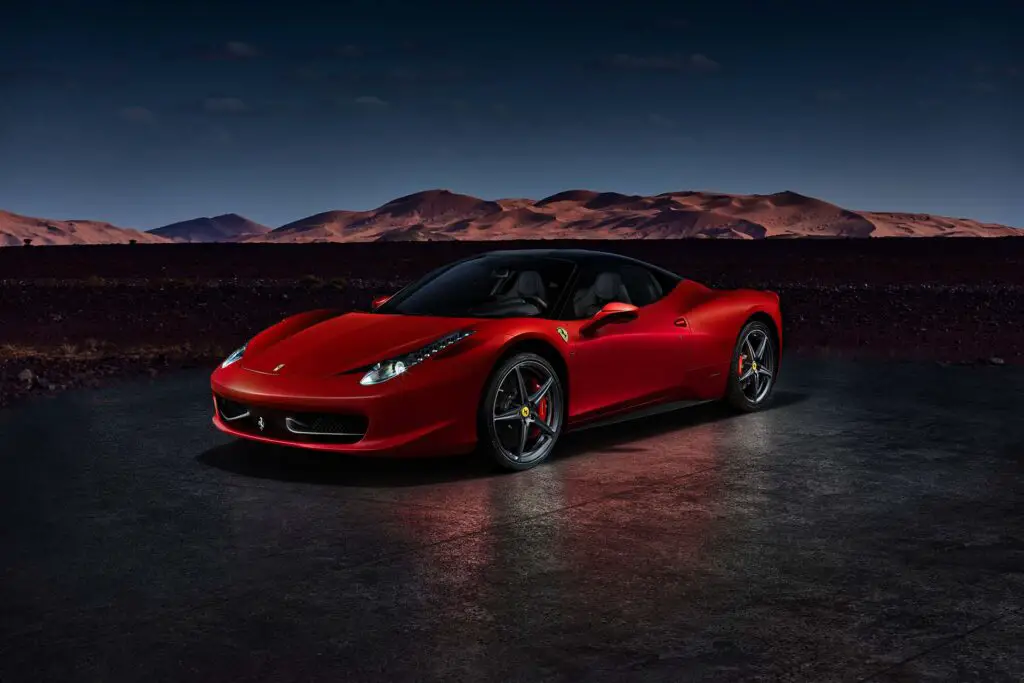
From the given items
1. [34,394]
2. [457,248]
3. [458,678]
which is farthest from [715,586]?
[457,248]

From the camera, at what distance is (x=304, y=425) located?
746 cm

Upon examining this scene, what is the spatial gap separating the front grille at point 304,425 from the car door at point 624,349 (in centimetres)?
153

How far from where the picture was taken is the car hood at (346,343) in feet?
24.8

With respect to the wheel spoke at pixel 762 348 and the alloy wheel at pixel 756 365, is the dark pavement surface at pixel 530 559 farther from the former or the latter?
the wheel spoke at pixel 762 348

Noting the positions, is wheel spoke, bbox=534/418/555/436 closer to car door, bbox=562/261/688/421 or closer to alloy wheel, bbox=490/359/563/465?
alloy wheel, bbox=490/359/563/465

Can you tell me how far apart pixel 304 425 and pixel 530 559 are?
2357mm

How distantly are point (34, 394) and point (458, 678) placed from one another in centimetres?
867

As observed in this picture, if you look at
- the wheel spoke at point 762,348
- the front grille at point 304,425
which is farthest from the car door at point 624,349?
the front grille at point 304,425

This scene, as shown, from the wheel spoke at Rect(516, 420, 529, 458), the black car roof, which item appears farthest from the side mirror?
the wheel spoke at Rect(516, 420, 529, 458)

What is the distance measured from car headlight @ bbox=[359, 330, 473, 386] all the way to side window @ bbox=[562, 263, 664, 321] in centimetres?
107

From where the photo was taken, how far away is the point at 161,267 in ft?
165

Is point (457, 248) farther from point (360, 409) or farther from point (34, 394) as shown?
point (360, 409)

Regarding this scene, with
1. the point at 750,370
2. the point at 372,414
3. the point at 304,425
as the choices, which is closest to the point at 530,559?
the point at 372,414

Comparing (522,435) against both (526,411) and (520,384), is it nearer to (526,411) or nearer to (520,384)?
(526,411)
